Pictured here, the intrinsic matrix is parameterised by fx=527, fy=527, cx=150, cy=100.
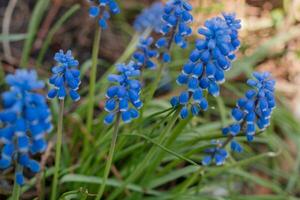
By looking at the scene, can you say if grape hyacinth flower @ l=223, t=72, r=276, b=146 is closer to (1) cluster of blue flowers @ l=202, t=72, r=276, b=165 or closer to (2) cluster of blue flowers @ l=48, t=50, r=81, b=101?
(1) cluster of blue flowers @ l=202, t=72, r=276, b=165

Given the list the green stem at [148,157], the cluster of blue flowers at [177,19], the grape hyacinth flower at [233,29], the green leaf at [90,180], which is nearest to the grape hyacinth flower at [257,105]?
the grape hyacinth flower at [233,29]

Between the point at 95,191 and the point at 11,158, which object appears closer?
Answer: the point at 11,158

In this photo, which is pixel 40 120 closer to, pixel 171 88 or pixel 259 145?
pixel 171 88

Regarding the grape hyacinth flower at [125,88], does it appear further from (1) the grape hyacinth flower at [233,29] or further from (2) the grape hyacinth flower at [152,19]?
(2) the grape hyacinth flower at [152,19]

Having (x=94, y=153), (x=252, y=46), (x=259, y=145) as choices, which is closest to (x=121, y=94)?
(x=94, y=153)

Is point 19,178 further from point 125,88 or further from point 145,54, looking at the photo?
point 145,54

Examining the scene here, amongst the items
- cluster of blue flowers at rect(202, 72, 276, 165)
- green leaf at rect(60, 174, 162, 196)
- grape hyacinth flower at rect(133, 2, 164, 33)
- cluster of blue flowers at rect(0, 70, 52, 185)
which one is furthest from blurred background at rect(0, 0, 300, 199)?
cluster of blue flowers at rect(0, 70, 52, 185)
